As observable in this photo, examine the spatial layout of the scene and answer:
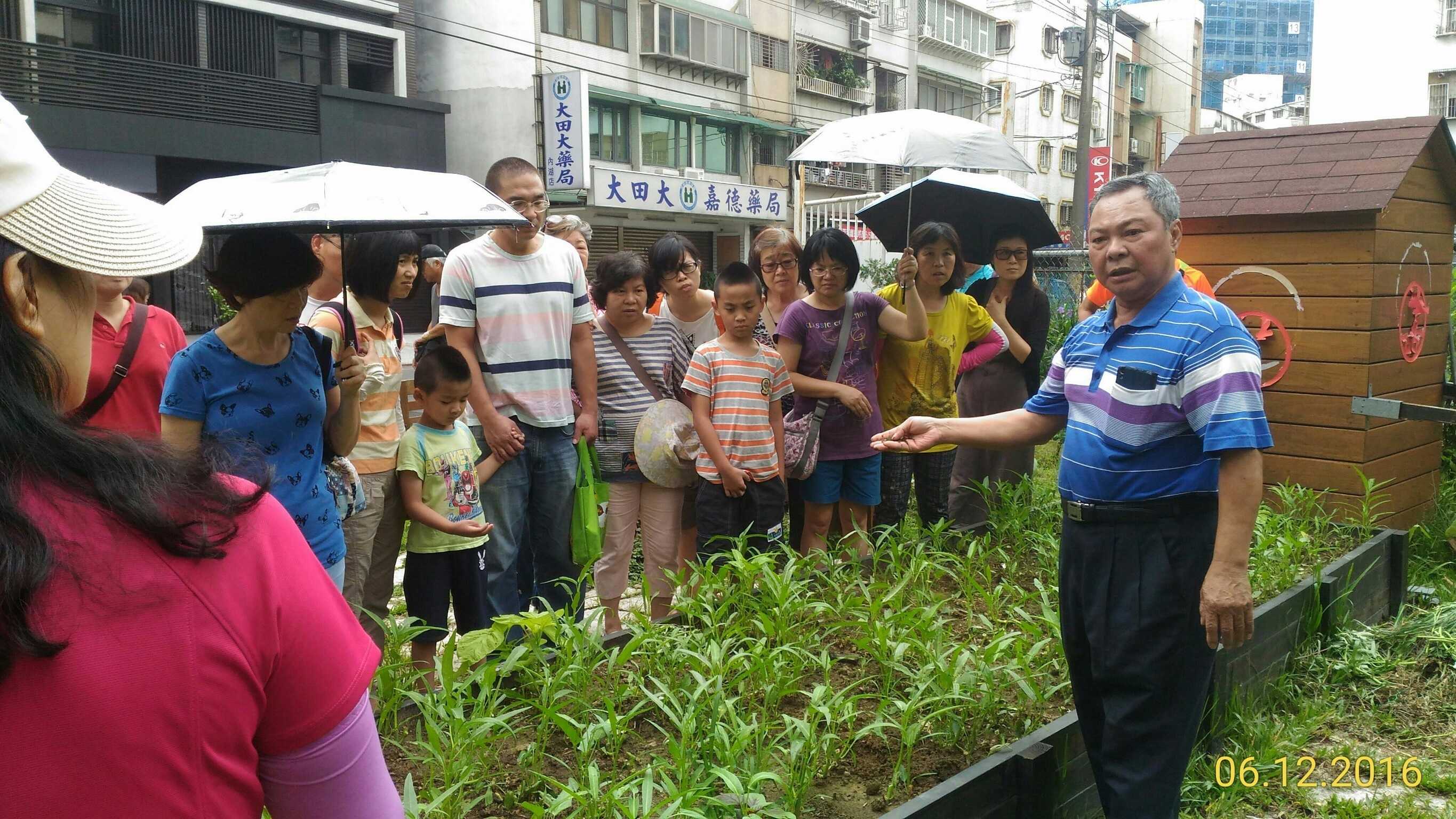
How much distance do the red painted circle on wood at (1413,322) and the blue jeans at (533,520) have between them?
4631mm

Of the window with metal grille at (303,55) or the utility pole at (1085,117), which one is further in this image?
the utility pole at (1085,117)

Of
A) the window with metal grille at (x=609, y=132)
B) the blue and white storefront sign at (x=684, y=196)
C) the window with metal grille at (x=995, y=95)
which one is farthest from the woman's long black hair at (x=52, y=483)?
the window with metal grille at (x=995, y=95)

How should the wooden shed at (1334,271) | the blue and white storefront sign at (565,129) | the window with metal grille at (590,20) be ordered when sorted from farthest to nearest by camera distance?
the window with metal grille at (590,20)
the blue and white storefront sign at (565,129)
the wooden shed at (1334,271)

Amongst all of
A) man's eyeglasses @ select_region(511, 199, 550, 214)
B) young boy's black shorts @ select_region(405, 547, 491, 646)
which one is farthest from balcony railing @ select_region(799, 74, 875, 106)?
young boy's black shorts @ select_region(405, 547, 491, 646)

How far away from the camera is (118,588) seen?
2.99 feet

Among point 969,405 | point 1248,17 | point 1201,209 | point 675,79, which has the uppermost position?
point 1248,17

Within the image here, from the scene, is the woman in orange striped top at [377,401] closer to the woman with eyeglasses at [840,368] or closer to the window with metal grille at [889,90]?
the woman with eyeglasses at [840,368]

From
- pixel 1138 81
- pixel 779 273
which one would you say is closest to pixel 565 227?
pixel 779 273

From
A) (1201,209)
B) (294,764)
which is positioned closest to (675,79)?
(1201,209)

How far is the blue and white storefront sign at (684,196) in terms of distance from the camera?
25.4 m

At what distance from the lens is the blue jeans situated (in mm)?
4273

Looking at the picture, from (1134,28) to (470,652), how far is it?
59538 millimetres

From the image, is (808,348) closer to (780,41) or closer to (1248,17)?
(780,41)

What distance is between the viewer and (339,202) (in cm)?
308
